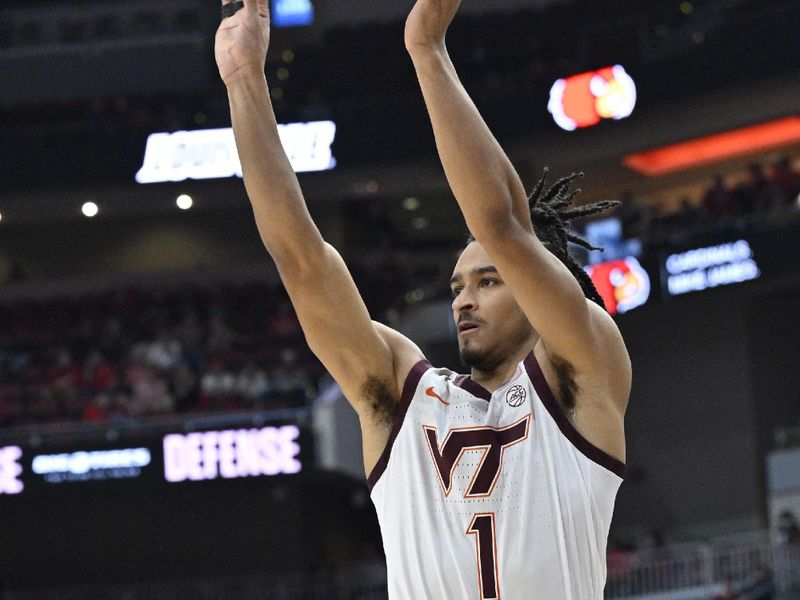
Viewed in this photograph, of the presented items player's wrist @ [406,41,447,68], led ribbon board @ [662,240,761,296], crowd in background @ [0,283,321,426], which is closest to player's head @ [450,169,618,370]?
player's wrist @ [406,41,447,68]

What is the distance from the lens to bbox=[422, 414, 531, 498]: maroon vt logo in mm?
3371

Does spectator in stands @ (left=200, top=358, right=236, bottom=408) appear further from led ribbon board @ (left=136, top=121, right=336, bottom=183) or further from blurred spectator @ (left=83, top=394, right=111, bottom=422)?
led ribbon board @ (left=136, top=121, right=336, bottom=183)

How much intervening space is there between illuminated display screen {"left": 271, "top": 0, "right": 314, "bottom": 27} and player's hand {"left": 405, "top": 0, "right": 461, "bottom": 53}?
65.5 feet

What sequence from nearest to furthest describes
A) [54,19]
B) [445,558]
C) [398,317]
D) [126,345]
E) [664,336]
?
[445,558] → [398,317] → [126,345] → [664,336] → [54,19]

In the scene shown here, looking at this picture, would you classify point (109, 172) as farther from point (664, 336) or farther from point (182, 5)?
point (664, 336)

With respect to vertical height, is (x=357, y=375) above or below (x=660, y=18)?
below

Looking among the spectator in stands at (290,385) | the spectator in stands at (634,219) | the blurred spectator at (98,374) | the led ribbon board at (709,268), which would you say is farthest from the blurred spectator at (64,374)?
the led ribbon board at (709,268)

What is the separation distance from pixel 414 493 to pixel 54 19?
79.4 ft

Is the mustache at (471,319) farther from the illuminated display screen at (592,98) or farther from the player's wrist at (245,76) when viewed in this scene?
the illuminated display screen at (592,98)

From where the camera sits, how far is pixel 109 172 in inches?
941

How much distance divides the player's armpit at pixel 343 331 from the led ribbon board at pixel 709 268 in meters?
16.4

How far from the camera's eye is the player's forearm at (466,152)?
3061 mm

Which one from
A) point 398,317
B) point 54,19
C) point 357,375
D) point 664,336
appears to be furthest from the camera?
point 54,19

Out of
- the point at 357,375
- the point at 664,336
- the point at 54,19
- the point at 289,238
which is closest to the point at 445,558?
the point at 357,375
